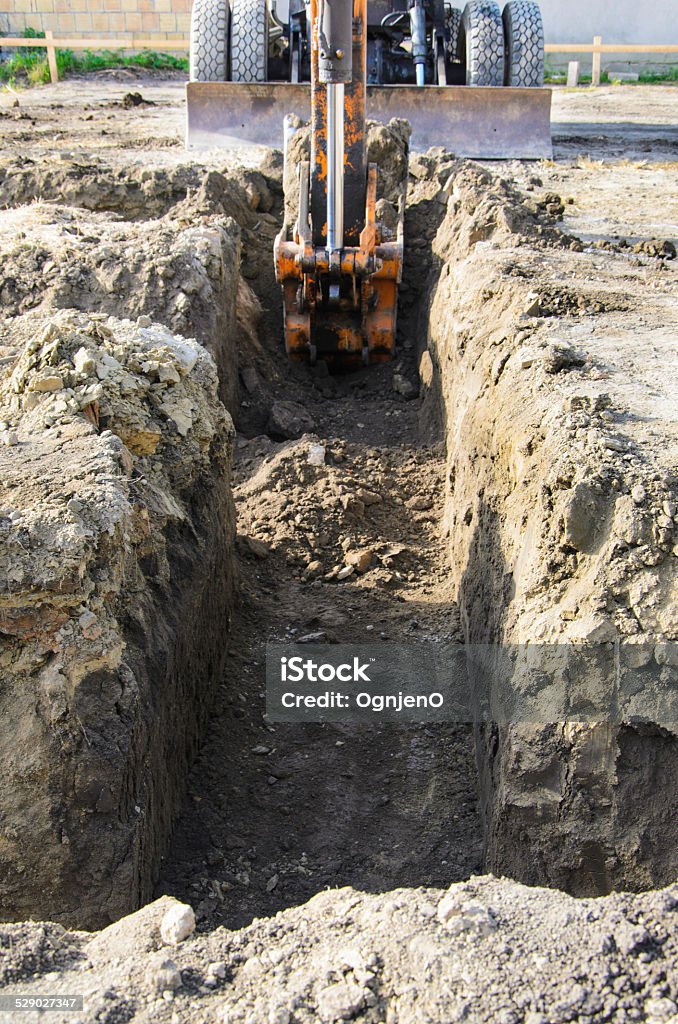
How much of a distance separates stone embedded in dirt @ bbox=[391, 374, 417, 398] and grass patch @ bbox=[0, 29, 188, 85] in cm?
1447

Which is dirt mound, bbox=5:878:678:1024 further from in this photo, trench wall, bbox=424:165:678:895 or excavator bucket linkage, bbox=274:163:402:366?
excavator bucket linkage, bbox=274:163:402:366

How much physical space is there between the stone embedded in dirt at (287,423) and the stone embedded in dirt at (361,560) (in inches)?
66.3

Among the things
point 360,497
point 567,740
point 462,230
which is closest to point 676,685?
point 567,740

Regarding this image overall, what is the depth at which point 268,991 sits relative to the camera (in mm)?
2525

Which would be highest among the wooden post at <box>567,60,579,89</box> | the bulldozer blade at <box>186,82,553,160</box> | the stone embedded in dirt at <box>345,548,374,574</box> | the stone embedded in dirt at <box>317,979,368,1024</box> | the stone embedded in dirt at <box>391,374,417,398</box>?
the wooden post at <box>567,60,579,89</box>

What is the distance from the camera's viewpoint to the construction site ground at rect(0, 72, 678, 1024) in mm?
2539

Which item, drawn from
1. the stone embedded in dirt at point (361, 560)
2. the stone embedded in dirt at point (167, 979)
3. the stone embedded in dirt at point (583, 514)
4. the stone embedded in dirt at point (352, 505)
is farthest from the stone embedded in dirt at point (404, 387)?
the stone embedded in dirt at point (167, 979)

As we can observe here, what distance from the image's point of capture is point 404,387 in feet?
26.5

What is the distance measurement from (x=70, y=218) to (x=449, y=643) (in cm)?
509

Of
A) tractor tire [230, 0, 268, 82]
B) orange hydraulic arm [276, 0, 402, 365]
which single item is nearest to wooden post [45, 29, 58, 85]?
tractor tire [230, 0, 268, 82]

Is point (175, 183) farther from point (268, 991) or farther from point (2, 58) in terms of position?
point (2, 58)

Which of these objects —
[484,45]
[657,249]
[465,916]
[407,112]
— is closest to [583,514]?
A: [465,916]

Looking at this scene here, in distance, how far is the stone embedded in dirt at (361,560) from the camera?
233 inches

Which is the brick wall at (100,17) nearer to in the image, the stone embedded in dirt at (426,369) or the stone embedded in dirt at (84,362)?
the stone embedded in dirt at (426,369)
